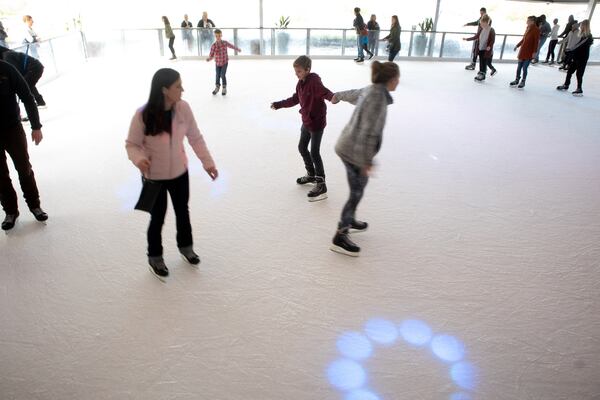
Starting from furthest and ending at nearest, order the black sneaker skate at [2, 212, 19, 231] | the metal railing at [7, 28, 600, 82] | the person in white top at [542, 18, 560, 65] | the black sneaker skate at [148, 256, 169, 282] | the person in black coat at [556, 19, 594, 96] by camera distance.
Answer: the metal railing at [7, 28, 600, 82] < the person in white top at [542, 18, 560, 65] < the person in black coat at [556, 19, 594, 96] < the black sneaker skate at [2, 212, 19, 231] < the black sneaker skate at [148, 256, 169, 282]

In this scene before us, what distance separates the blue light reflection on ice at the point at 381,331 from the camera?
6.44ft

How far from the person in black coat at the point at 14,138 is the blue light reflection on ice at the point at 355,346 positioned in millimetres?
2306

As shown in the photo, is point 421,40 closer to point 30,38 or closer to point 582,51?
point 582,51

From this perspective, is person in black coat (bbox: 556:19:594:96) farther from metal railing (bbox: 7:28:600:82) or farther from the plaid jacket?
the plaid jacket

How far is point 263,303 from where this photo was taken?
2176 mm

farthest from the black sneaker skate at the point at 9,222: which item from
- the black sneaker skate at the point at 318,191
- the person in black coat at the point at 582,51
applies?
the person in black coat at the point at 582,51

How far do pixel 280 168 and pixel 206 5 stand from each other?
9.61 metres

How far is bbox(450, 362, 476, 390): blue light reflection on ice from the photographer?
68.8 inches

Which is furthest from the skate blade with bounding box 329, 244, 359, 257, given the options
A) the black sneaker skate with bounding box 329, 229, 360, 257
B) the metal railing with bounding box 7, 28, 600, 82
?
the metal railing with bounding box 7, 28, 600, 82

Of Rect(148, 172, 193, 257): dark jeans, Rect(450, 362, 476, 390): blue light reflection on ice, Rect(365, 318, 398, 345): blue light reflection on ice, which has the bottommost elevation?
Rect(450, 362, 476, 390): blue light reflection on ice

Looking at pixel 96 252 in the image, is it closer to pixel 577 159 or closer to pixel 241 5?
pixel 577 159

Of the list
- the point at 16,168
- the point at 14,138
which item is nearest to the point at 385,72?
the point at 14,138

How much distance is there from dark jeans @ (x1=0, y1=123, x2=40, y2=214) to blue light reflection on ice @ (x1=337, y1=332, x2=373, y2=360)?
7.82 ft

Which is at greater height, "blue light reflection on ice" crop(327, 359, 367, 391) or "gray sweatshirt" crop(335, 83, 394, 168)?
"gray sweatshirt" crop(335, 83, 394, 168)
